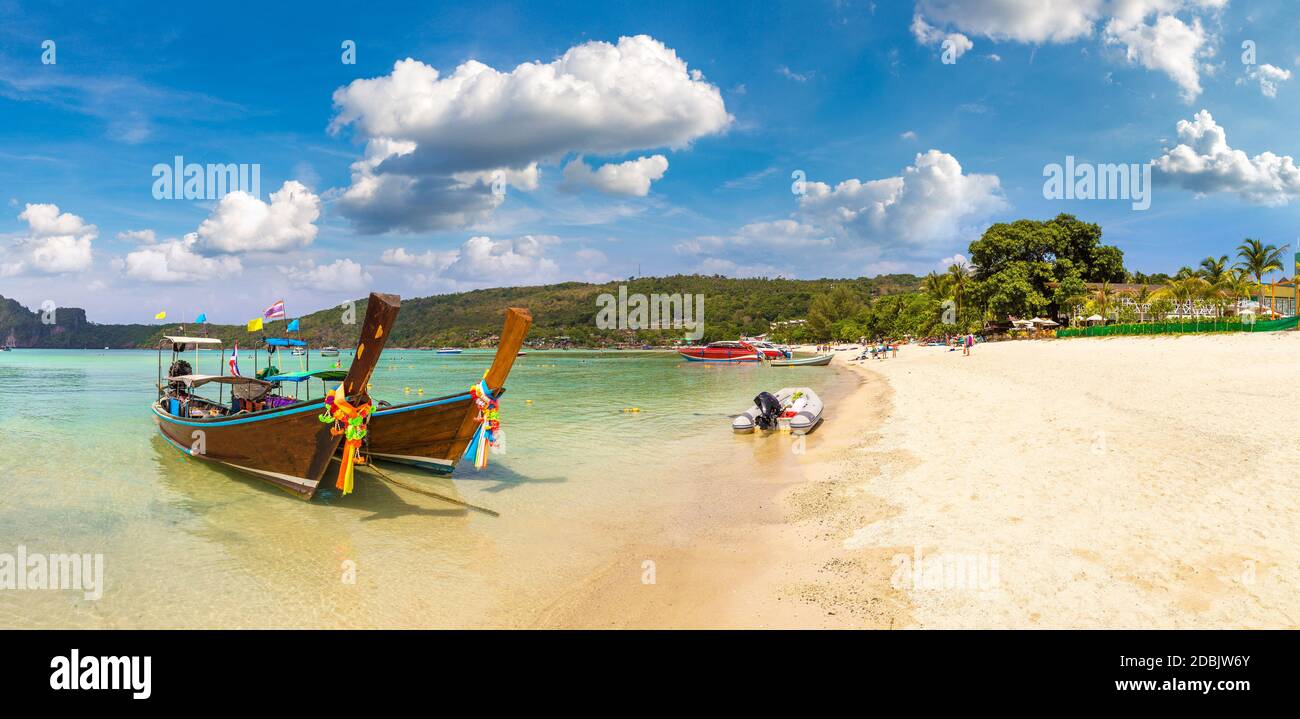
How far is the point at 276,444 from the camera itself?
11.0 meters

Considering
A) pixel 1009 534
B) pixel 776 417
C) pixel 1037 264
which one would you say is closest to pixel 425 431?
pixel 1009 534

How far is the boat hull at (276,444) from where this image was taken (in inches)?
408

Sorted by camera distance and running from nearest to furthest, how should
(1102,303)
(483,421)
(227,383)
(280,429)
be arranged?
(483,421), (280,429), (227,383), (1102,303)

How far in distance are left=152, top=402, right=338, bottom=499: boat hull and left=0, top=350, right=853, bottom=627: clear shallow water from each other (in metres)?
0.51

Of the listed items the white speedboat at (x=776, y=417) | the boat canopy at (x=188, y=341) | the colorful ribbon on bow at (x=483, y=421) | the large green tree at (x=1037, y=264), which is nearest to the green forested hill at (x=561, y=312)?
the large green tree at (x=1037, y=264)

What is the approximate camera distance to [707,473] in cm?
1288

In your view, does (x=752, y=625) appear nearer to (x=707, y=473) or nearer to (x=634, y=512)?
(x=634, y=512)

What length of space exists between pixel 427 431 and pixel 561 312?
15728cm

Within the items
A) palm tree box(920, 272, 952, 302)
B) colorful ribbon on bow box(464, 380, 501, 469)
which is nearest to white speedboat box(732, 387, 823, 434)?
colorful ribbon on bow box(464, 380, 501, 469)

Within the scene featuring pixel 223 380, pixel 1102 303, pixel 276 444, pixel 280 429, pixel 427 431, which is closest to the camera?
pixel 280 429

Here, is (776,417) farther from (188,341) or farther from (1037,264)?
(1037,264)

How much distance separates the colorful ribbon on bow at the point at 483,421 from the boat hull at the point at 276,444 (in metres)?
→ 2.42

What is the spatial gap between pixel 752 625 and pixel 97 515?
39.4 feet

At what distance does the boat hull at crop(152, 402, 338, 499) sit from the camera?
34.0 feet
